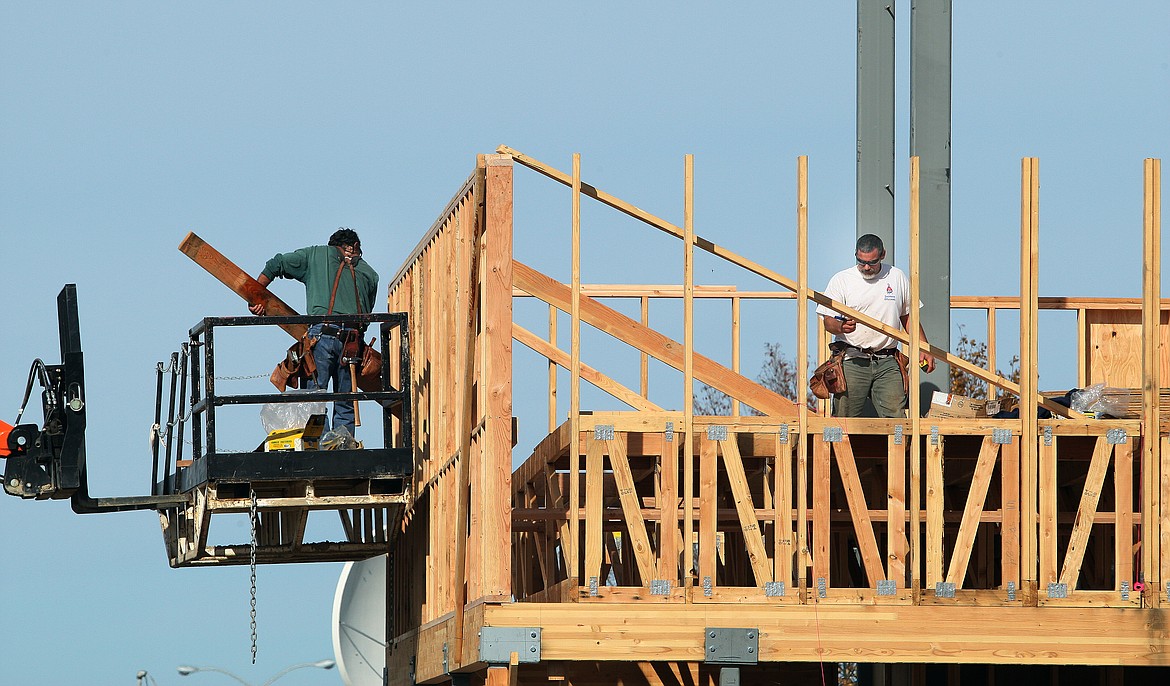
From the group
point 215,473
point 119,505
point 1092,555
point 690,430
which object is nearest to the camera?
point 690,430

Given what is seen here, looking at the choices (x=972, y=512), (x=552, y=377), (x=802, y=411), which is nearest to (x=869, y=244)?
(x=802, y=411)

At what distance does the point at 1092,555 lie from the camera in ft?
56.9

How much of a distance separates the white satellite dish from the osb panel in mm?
13032

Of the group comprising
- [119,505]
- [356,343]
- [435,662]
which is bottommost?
[435,662]

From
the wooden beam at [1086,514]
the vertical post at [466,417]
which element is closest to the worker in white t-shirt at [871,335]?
the wooden beam at [1086,514]

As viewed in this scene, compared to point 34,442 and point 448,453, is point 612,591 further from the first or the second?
point 34,442

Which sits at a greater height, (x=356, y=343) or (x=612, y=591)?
(x=356, y=343)

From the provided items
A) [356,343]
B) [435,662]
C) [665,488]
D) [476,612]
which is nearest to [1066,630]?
[665,488]

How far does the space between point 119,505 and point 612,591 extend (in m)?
5.09

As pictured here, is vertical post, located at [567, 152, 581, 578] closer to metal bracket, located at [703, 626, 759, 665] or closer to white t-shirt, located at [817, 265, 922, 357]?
metal bracket, located at [703, 626, 759, 665]

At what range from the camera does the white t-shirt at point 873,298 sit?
48.7 ft

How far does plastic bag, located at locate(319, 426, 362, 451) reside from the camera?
14953 millimetres

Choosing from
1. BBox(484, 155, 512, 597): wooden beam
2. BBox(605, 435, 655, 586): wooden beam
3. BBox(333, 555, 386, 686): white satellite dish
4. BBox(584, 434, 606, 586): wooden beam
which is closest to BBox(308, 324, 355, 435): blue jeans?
BBox(484, 155, 512, 597): wooden beam

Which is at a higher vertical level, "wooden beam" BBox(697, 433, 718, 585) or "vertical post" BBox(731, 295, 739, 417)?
"vertical post" BBox(731, 295, 739, 417)
